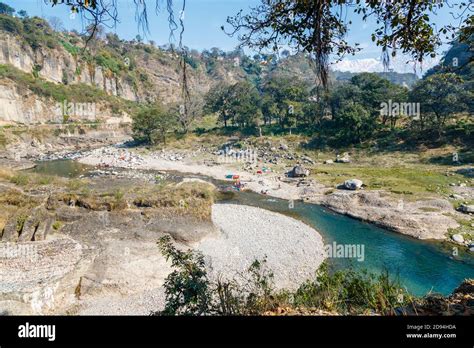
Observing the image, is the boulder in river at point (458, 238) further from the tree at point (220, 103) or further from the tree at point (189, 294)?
the tree at point (220, 103)

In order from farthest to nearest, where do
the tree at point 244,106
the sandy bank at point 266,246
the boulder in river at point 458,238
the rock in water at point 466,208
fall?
the tree at point 244,106 < the rock in water at point 466,208 < the boulder in river at point 458,238 < the sandy bank at point 266,246

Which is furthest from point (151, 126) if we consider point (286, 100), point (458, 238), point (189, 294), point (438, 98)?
point (189, 294)

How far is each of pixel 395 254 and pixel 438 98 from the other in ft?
103

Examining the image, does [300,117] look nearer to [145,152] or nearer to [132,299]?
[145,152]

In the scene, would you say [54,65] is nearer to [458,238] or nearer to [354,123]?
[354,123]

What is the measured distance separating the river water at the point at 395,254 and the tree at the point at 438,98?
2666 centimetres

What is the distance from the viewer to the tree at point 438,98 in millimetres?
37312

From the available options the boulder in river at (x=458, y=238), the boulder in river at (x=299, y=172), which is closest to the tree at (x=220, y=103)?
the boulder in river at (x=299, y=172)

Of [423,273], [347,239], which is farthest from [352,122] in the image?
[423,273]

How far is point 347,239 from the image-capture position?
62.8 feet

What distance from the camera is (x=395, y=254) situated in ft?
55.6

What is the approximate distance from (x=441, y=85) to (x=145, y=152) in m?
47.7

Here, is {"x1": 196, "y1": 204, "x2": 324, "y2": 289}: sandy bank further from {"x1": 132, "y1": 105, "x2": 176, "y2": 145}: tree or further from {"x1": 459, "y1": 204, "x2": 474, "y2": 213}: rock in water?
{"x1": 132, "y1": 105, "x2": 176, "y2": 145}: tree

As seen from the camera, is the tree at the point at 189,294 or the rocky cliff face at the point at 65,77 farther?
the rocky cliff face at the point at 65,77
